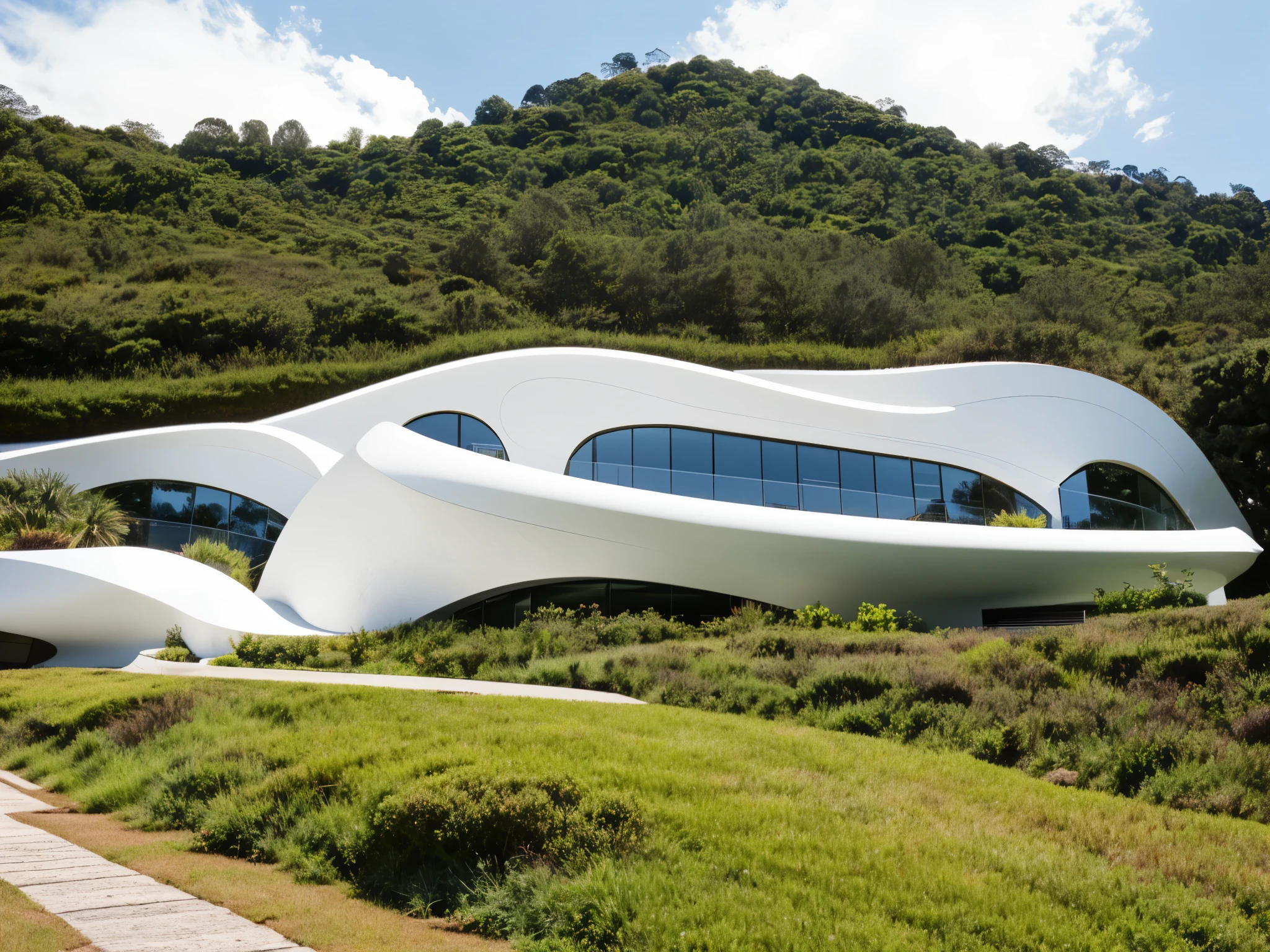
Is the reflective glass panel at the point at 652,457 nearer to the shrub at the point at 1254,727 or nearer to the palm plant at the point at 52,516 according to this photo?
the palm plant at the point at 52,516

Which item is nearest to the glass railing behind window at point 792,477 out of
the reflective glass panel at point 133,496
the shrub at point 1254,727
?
the reflective glass panel at point 133,496

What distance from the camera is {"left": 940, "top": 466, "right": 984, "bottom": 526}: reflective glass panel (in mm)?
21531

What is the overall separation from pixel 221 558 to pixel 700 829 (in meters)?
19.0

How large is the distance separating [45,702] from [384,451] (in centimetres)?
738

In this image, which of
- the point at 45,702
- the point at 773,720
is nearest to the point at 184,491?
the point at 45,702

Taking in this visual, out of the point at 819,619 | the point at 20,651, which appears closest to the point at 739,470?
the point at 819,619

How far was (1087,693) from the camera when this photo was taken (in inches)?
348

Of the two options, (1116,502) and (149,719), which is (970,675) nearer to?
(149,719)

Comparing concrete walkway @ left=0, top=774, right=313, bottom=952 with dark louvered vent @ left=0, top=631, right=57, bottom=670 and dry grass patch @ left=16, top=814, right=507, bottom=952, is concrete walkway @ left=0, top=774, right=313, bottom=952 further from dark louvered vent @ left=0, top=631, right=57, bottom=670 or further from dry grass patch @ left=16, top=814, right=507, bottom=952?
dark louvered vent @ left=0, top=631, right=57, bottom=670

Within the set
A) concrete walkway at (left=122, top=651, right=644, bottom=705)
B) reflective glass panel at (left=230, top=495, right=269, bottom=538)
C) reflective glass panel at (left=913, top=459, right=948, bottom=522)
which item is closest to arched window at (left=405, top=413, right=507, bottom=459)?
reflective glass panel at (left=230, top=495, right=269, bottom=538)

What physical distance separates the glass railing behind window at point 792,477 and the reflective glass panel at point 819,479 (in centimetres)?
2

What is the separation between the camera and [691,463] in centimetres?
2114

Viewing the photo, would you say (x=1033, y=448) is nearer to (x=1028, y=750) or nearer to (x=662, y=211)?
(x=1028, y=750)

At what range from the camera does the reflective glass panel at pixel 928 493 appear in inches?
838
